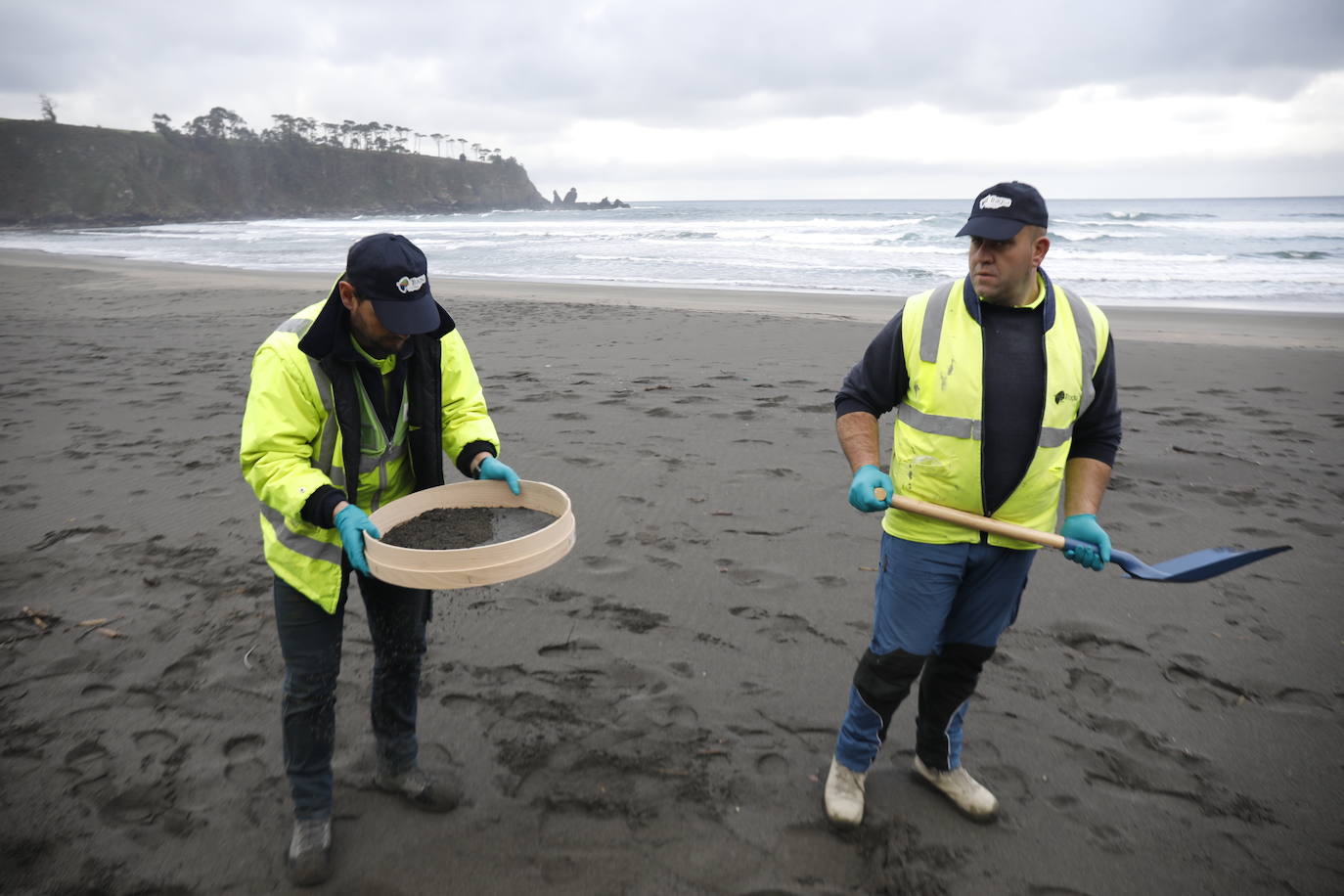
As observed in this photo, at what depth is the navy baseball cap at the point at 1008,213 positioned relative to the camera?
2145 millimetres

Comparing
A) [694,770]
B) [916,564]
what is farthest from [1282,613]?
[694,770]

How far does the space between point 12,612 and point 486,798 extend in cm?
267

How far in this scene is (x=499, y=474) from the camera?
8.16ft

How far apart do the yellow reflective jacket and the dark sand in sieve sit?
0.14 metres

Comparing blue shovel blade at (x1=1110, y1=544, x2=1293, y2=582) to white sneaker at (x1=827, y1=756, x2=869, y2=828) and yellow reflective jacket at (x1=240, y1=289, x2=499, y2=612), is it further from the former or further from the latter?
yellow reflective jacket at (x1=240, y1=289, x2=499, y2=612)

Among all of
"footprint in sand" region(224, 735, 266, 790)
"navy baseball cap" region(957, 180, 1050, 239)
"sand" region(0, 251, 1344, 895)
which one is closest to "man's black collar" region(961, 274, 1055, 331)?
"navy baseball cap" region(957, 180, 1050, 239)

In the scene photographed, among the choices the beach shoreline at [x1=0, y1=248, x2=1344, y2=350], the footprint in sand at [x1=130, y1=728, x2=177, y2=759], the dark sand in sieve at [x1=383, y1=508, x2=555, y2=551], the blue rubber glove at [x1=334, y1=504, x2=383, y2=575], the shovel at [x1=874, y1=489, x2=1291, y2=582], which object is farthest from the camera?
the beach shoreline at [x1=0, y1=248, x2=1344, y2=350]

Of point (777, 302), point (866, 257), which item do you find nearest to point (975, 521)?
point (777, 302)

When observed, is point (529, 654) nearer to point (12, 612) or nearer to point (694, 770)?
point (694, 770)

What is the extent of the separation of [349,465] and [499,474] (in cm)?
45

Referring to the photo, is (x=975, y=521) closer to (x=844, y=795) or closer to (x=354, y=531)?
(x=844, y=795)

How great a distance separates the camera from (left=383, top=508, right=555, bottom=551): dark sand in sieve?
224 cm

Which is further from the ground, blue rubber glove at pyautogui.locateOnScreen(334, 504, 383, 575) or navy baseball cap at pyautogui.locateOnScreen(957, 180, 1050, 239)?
navy baseball cap at pyautogui.locateOnScreen(957, 180, 1050, 239)

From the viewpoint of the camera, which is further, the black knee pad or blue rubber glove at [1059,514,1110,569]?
the black knee pad
